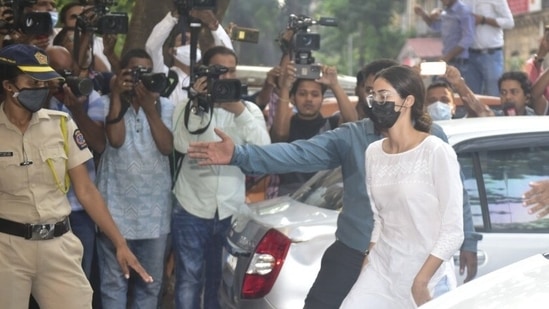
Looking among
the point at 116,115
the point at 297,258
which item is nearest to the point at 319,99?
the point at 116,115

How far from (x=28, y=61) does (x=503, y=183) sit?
103 inches

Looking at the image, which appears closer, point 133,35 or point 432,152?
point 432,152

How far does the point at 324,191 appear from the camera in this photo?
6816mm

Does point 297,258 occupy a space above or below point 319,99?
below

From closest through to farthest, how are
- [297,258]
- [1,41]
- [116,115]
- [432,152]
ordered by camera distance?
1. [432,152]
2. [297,258]
3. [116,115]
4. [1,41]

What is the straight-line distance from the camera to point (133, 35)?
9.79 metres

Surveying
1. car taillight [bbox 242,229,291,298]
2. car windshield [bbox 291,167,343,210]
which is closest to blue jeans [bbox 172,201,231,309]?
car windshield [bbox 291,167,343,210]

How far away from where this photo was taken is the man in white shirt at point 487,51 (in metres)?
11.3

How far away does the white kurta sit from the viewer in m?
5.17

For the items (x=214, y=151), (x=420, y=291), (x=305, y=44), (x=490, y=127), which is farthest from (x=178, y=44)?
(x=420, y=291)

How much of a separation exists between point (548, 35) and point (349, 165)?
4488 millimetres

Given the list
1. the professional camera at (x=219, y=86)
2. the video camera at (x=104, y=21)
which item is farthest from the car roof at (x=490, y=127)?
the video camera at (x=104, y=21)

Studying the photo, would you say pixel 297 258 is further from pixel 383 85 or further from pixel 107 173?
pixel 107 173

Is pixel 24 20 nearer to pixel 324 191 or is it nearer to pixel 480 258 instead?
pixel 324 191
